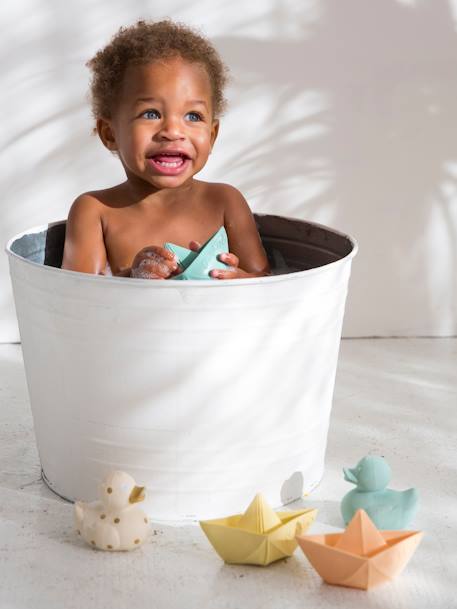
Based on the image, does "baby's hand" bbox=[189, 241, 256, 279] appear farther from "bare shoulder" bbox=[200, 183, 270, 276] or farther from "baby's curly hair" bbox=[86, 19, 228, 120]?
"baby's curly hair" bbox=[86, 19, 228, 120]

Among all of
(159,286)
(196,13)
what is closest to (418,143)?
(196,13)

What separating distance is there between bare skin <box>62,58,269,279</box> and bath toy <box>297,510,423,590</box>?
0.41m

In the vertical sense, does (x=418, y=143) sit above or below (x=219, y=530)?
above

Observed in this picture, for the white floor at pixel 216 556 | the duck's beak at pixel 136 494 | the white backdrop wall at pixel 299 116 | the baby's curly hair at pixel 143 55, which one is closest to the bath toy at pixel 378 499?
the white floor at pixel 216 556

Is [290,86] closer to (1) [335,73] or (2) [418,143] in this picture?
(1) [335,73]

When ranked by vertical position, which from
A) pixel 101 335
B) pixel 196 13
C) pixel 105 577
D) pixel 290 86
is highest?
pixel 196 13

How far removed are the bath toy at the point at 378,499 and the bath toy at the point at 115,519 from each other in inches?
10.4

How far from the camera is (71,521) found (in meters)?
1.40

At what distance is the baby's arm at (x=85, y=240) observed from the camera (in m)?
1.55

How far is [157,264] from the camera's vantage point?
1442 millimetres

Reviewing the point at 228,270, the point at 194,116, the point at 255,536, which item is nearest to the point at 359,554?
the point at 255,536

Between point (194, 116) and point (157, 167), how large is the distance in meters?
0.09

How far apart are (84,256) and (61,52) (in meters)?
→ 0.67

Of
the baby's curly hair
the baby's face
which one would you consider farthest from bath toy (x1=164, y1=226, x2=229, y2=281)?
the baby's curly hair
